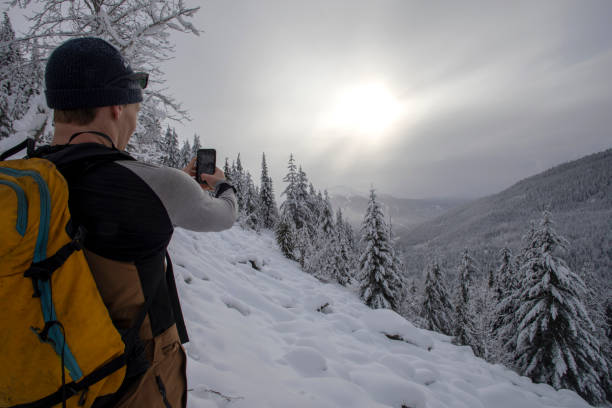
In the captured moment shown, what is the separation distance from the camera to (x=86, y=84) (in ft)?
4.50

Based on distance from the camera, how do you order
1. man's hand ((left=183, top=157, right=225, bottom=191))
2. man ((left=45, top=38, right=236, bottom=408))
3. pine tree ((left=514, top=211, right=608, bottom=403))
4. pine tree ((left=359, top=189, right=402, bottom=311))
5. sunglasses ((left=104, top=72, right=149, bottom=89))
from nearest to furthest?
man ((left=45, top=38, right=236, bottom=408)) < sunglasses ((left=104, top=72, right=149, bottom=89)) < man's hand ((left=183, top=157, right=225, bottom=191)) < pine tree ((left=514, top=211, right=608, bottom=403)) < pine tree ((left=359, top=189, right=402, bottom=311))

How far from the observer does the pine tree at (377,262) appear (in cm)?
2216

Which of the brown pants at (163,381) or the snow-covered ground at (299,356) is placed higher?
the brown pants at (163,381)

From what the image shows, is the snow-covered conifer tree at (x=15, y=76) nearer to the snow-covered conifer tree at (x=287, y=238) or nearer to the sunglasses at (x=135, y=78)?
the sunglasses at (x=135, y=78)

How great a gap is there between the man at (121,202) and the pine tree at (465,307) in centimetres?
2931

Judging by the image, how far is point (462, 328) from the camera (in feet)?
101

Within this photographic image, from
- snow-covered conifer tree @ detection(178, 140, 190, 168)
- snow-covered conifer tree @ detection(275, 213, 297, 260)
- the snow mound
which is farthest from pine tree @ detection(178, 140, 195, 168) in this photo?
the snow mound

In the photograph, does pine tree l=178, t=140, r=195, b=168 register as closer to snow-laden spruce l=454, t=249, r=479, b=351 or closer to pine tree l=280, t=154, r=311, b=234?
pine tree l=280, t=154, r=311, b=234

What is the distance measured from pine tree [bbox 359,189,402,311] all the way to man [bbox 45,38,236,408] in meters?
21.6

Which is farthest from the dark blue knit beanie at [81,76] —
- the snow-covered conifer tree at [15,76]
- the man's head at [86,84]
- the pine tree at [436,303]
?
the pine tree at [436,303]

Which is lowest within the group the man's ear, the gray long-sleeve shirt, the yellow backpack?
the yellow backpack

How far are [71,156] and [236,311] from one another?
5302 mm

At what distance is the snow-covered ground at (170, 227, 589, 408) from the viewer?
327cm

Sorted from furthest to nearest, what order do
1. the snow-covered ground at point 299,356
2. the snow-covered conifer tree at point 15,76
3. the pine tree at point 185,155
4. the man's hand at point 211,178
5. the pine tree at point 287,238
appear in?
the pine tree at point 185,155
the pine tree at point 287,238
the snow-covered conifer tree at point 15,76
the snow-covered ground at point 299,356
the man's hand at point 211,178
